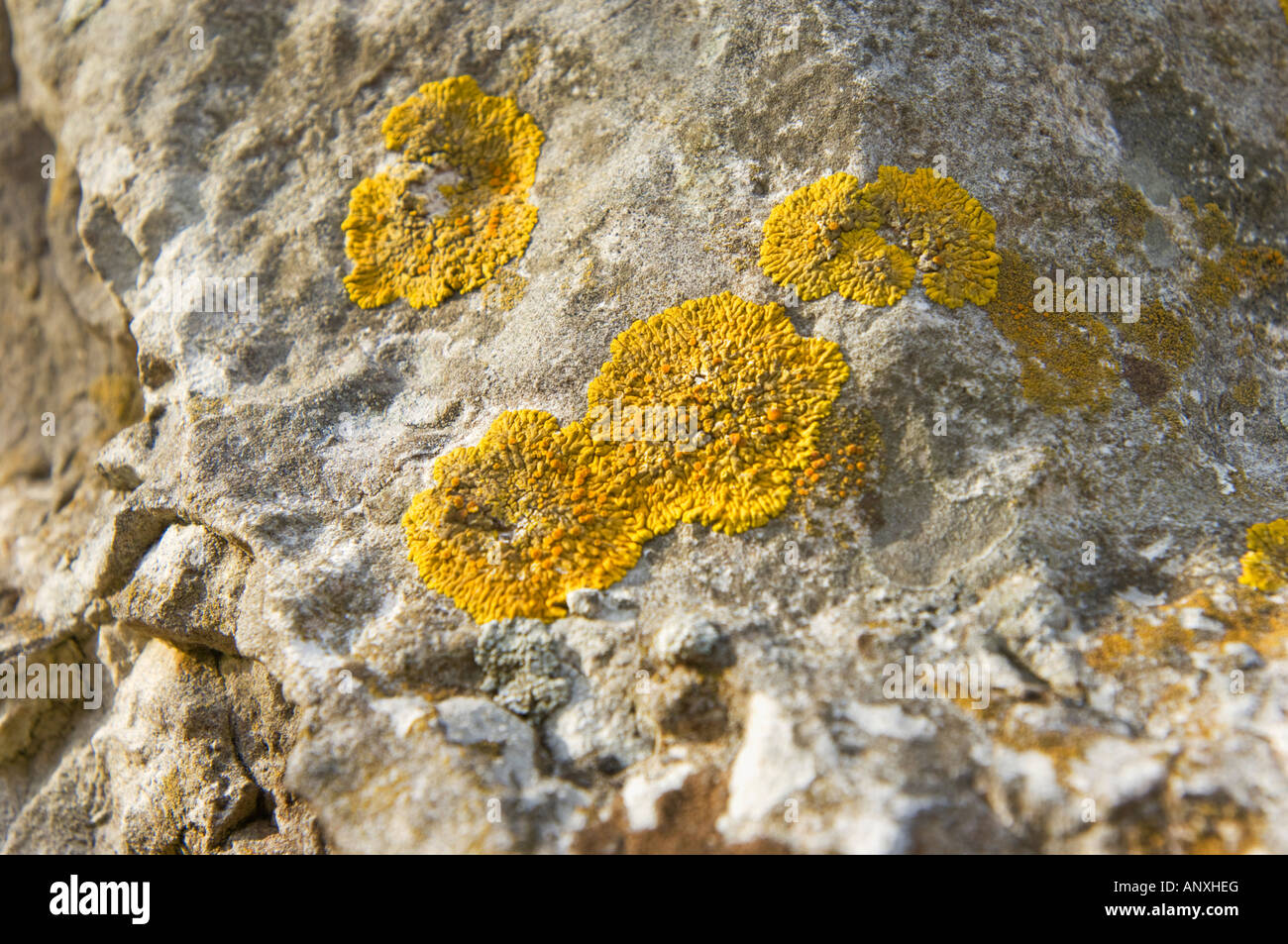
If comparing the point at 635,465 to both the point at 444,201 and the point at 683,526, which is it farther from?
the point at 444,201

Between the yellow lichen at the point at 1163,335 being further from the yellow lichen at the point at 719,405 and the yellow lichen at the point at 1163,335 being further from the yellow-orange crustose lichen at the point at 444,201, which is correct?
the yellow-orange crustose lichen at the point at 444,201

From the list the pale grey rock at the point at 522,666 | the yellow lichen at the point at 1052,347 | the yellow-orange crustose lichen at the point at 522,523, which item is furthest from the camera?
the yellow lichen at the point at 1052,347

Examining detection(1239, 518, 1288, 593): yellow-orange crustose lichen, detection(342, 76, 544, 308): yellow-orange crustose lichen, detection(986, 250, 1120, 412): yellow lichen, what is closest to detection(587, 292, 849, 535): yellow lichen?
detection(986, 250, 1120, 412): yellow lichen

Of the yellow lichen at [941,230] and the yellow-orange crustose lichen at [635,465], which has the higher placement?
the yellow lichen at [941,230]

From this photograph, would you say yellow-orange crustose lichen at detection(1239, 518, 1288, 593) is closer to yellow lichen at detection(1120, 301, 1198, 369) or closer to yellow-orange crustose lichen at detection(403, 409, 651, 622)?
yellow lichen at detection(1120, 301, 1198, 369)

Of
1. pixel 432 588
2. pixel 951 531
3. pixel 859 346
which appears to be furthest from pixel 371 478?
pixel 951 531

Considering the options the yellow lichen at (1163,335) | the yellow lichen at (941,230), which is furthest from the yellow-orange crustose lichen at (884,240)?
the yellow lichen at (1163,335)

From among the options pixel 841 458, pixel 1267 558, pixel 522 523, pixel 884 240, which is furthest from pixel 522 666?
pixel 1267 558
